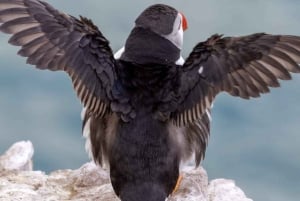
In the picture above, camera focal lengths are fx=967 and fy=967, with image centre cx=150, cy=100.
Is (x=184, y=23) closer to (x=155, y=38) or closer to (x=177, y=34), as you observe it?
(x=177, y=34)

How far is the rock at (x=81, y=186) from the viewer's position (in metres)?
7.48

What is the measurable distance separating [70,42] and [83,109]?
2.26ft

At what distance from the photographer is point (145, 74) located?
6.64m

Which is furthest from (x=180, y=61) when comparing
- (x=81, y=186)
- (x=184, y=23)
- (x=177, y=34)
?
(x=81, y=186)

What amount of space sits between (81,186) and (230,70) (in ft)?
6.06

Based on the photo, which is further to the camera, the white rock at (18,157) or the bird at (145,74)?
the white rock at (18,157)

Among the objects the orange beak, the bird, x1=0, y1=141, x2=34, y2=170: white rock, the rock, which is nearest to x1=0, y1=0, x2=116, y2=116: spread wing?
the bird

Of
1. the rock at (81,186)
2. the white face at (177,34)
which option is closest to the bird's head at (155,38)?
the white face at (177,34)

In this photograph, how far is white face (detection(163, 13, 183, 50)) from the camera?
689 centimetres

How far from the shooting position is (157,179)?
659 centimetres

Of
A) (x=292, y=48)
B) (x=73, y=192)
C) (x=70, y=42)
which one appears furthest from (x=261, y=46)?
(x=73, y=192)

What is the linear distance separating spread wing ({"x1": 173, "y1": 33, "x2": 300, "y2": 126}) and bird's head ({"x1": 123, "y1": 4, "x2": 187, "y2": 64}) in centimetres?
19

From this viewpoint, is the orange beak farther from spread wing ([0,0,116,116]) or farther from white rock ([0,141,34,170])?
white rock ([0,141,34,170])

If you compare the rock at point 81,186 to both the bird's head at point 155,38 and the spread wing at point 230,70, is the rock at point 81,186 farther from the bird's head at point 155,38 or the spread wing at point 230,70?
the bird's head at point 155,38
